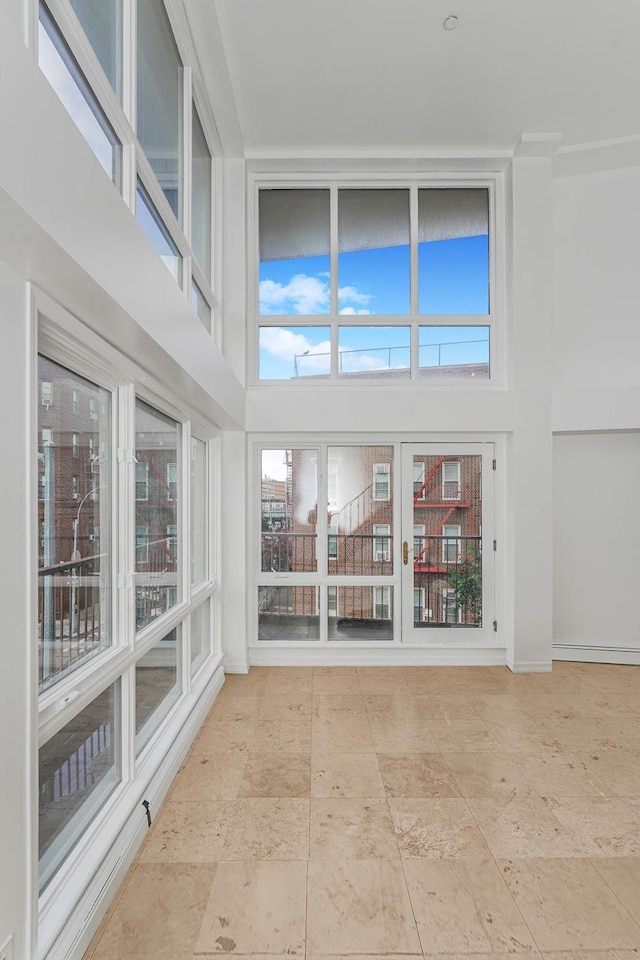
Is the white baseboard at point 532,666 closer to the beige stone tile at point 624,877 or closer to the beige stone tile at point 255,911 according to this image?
the beige stone tile at point 624,877

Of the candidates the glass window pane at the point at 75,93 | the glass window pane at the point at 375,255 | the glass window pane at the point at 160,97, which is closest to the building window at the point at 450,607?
the glass window pane at the point at 375,255

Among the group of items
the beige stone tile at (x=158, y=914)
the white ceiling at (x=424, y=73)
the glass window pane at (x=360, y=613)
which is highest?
the white ceiling at (x=424, y=73)

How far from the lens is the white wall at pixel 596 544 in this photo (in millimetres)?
4754

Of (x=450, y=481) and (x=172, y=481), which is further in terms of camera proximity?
(x=450, y=481)

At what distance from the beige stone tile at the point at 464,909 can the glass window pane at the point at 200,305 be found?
324 centimetres

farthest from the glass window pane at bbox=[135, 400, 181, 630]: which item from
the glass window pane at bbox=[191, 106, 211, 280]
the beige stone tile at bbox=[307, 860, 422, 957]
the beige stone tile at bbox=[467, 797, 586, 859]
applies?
the beige stone tile at bbox=[467, 797, 586, 859]

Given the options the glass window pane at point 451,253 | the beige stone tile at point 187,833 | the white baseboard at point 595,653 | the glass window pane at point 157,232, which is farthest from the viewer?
the glass window pane at point 451,253

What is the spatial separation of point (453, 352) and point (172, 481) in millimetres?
2849

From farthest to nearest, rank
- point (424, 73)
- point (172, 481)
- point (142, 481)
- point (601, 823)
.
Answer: point (424, 73) < point (172, 481) < point (142, 481) < point (601, 823)

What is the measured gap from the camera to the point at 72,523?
2.04 metres

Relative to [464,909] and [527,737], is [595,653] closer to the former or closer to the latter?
[527,737]

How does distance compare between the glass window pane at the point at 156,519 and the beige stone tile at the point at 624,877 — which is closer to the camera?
the beige stone tile at the point at 624,877

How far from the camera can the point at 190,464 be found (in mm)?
3598

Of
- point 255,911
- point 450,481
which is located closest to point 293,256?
point 450,481
